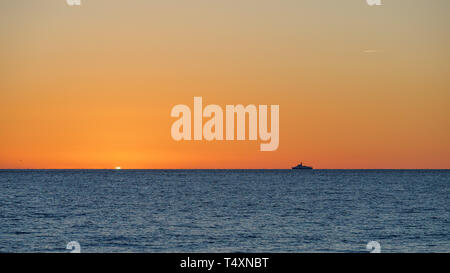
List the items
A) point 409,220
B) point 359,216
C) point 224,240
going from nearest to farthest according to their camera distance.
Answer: point 224,240
point 409,220
point 359,216

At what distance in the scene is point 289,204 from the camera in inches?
3135

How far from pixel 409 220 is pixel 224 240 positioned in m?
26.3

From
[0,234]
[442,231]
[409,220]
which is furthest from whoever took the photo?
[409,220]
